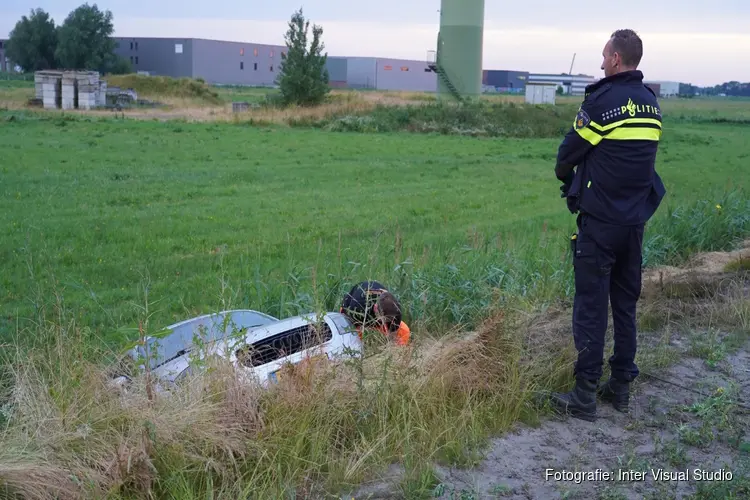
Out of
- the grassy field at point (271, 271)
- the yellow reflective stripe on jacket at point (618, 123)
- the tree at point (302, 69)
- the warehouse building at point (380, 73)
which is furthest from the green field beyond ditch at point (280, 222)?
the warehouse building at point (380, 73)

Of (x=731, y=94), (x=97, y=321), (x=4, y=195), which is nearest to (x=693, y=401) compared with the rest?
(x=97, y=321)

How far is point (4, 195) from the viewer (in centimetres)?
1506

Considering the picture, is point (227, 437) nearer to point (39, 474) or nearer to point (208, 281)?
point (39, 474)

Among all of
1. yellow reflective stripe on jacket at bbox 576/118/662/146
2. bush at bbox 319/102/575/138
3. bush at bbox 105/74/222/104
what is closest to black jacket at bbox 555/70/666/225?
yellow reflective stripe on jacket at bbox 576/118/662/146

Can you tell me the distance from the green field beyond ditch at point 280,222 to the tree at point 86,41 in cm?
6043

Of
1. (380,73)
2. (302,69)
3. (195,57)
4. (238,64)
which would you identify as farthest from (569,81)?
(302,69)

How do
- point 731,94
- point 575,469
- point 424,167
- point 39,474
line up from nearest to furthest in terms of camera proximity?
1. point 39,474
2. point 575,469
3. point 424,167
4. point 731,94

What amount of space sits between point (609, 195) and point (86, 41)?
91981 mm

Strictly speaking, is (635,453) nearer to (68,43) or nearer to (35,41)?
(68,43)

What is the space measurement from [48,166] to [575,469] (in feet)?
60.2

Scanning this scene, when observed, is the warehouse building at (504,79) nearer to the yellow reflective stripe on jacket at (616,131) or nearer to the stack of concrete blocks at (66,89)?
the stack of concrete blocks at (66,89)

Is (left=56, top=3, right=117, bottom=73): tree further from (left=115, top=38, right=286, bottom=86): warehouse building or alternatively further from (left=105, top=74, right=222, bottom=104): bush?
(left=105, top=74, right=222, bottom=104): bush

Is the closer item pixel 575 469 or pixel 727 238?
pixel 575 469

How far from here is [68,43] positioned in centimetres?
8606
